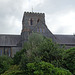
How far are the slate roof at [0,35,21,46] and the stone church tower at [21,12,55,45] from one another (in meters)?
4.08

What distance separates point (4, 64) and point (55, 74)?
52.5 ft

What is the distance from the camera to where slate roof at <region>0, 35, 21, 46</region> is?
47.3 meters

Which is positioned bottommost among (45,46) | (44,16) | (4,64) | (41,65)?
(4,64)

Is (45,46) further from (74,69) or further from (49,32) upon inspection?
(49,32)

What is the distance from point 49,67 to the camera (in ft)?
50.6

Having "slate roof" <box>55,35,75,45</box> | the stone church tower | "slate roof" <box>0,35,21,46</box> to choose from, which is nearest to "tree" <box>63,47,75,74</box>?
the stone church tower

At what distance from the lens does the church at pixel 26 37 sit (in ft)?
147

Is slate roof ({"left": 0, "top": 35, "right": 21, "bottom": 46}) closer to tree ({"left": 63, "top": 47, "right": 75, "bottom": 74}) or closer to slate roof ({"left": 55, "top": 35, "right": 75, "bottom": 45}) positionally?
slate roof ({"left": 55, "top": 35, "right": 75, "bottom": 45})

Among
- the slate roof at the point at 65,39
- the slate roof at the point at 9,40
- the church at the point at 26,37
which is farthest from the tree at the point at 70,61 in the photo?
the slate roof at the point at 9,40

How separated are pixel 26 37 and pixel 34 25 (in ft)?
19.4

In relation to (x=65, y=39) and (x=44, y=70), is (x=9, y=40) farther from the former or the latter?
(x=44, y=70)

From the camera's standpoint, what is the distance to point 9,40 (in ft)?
161

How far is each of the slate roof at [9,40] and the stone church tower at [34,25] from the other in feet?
13.4

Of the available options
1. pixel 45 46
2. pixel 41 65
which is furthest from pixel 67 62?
pixel 41 65
